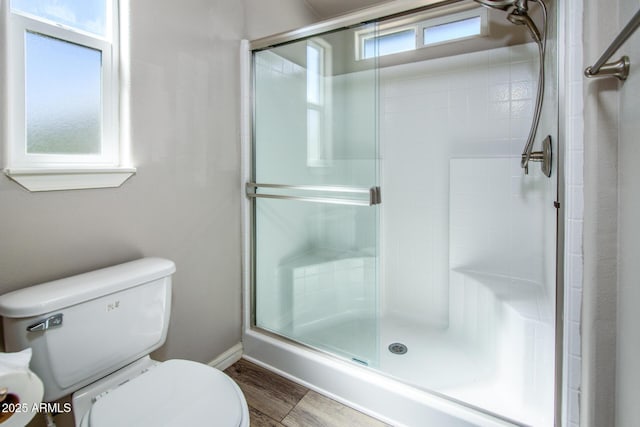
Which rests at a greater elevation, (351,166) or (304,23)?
(304,23)

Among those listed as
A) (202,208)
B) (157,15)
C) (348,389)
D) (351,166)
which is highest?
(157,15)

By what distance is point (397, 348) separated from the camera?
1.97m

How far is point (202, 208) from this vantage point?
1655 millimetres

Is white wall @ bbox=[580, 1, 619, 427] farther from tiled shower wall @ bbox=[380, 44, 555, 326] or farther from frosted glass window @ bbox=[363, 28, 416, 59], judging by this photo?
frosted glass window @ bbox=[363, 28, 416, 59]

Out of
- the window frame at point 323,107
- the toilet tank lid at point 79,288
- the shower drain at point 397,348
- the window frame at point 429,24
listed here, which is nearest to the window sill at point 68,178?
the toilet tank lid at point 79,288

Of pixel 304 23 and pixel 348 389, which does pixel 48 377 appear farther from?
pixel 304 23

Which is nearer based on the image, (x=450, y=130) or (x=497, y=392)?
(x=497, y=392)

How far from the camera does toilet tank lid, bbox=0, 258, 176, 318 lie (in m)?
0.91

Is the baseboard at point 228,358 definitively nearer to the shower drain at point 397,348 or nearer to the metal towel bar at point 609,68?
the shower drain at point 397,348

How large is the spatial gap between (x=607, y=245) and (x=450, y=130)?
4.38ft

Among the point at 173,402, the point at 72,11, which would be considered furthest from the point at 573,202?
the point at 72,11

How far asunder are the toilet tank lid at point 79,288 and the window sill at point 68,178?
1.02ft

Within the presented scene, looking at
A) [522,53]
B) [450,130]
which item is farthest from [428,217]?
→ [522,53]

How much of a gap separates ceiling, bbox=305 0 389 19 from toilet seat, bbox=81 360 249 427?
94.3 inches
